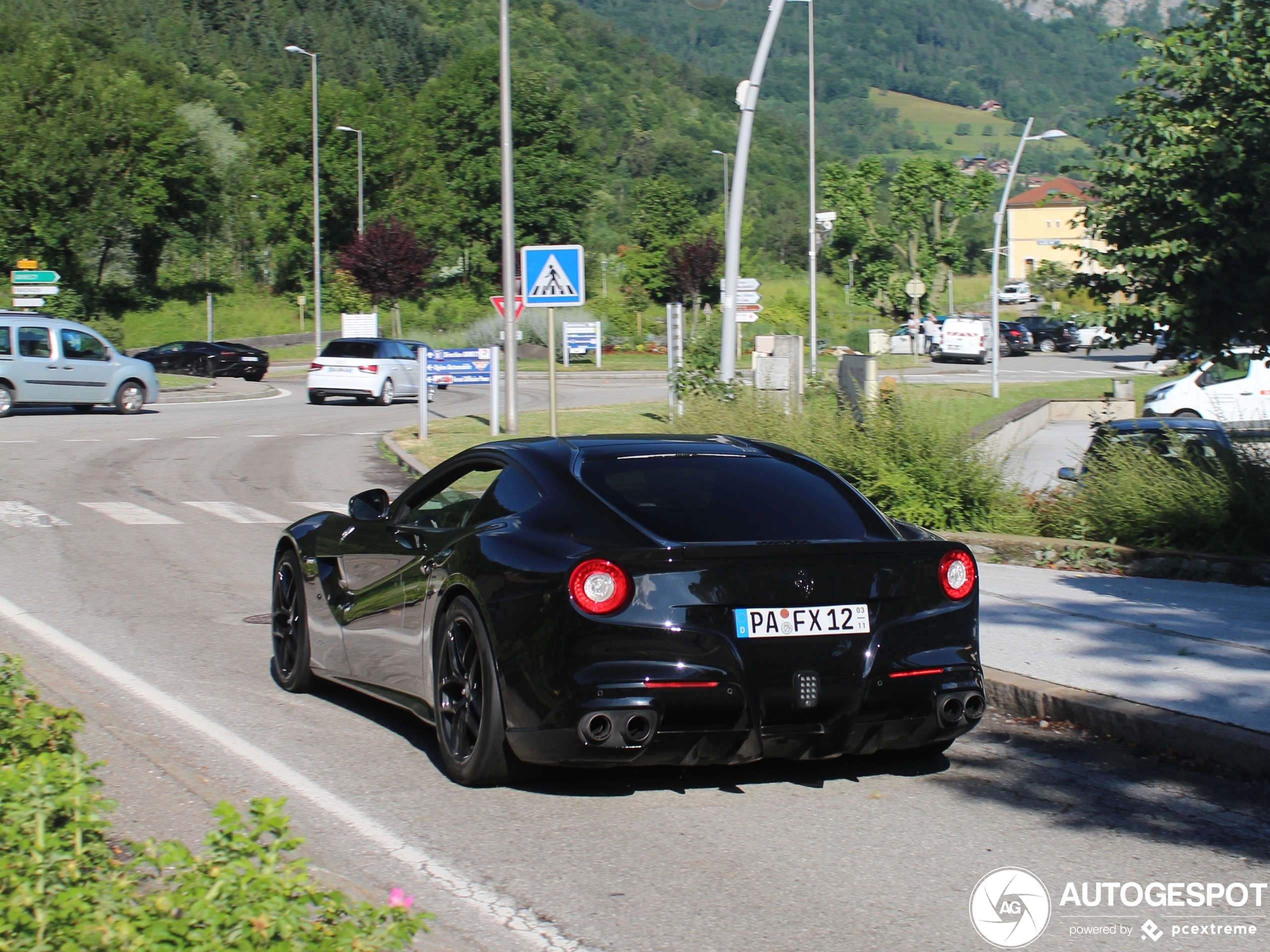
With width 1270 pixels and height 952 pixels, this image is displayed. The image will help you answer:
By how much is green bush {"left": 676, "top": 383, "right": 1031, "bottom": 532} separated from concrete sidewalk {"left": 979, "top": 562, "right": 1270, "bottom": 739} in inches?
57.9

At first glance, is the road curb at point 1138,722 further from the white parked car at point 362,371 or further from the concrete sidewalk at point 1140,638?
the white parked car at point 362,371

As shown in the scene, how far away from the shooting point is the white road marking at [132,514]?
14.3 metres

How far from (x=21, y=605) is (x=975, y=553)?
280 inches

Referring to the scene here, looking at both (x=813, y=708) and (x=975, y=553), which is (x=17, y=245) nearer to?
(x=975, y=553)

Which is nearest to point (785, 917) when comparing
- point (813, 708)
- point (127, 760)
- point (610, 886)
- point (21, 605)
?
point (610, 886)

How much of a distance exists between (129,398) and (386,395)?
7635mm

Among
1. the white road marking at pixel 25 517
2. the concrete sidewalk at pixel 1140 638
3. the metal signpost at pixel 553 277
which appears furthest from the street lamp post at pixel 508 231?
the concrete sidewalk at pixel 1140 638

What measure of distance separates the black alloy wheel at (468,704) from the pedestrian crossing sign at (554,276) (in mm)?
12495

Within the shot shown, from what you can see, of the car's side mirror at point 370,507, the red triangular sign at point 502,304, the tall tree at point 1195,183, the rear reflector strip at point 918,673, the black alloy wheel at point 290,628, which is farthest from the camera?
the red triangular sign at point 502,304

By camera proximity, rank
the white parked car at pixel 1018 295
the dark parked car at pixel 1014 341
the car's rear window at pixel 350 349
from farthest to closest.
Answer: the white parked car at pixel 1018 295 → the dark parked car at pixel 1014 341 → the car's rear window at pixel 350 349

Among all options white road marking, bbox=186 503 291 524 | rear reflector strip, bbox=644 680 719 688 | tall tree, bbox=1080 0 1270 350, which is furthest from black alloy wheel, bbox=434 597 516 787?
white road marking, bbox=186 503 291 524

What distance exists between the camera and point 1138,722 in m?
6.15

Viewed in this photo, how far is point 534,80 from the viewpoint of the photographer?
293 feet

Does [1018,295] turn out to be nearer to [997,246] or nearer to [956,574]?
[997,246]
